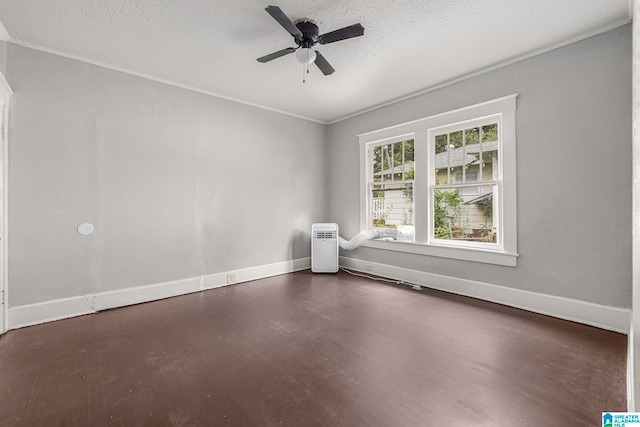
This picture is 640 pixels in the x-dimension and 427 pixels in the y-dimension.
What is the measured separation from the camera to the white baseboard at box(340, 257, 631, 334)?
2543 mm

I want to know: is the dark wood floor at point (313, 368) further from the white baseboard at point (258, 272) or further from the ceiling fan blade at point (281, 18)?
the ceiling fan blade at point (281, 18)

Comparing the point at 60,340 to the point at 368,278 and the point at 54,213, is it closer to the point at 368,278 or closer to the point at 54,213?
the point at 54,213

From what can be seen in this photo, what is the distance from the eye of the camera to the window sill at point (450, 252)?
10.5ft

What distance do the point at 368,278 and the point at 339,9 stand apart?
136 inches

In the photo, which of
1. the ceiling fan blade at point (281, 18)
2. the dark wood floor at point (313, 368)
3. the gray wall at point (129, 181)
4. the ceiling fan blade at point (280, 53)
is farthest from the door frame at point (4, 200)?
the ceiling fan blade at point (281, 18)

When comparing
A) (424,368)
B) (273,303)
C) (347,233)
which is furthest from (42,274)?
(347,233)

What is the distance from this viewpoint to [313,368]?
6.57 ft

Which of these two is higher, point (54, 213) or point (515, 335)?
point (54, 213)

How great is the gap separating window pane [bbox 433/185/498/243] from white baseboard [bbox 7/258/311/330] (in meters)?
2.76

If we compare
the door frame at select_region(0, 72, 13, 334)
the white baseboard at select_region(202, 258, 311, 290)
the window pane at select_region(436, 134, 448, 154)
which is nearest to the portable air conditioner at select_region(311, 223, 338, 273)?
the white baseboard at select_region(202, 258, 311, 290)

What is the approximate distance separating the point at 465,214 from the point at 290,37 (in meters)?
2.94

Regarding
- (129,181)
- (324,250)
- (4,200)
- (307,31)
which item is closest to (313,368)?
(307,31)

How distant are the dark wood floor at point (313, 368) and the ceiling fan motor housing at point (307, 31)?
260 centimetres

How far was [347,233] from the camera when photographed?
16.6 feet
